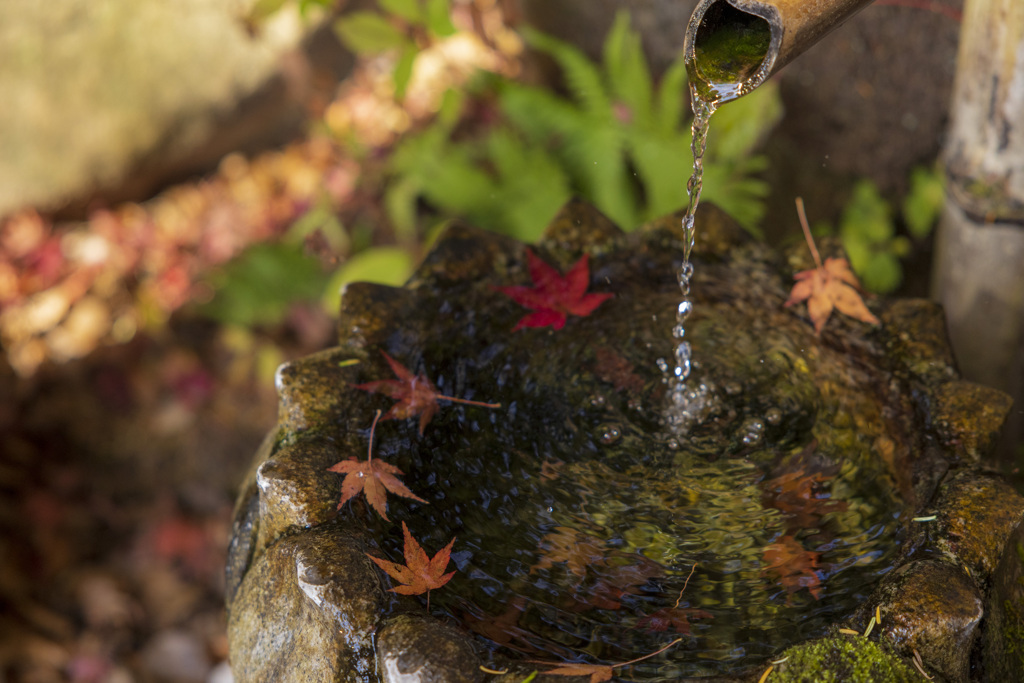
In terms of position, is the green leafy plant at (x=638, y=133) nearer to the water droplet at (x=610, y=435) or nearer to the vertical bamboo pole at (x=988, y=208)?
the vertical bamboo pole at (x=988, y=208)

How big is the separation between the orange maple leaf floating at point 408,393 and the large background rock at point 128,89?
2811 mm

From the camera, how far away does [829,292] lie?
188 centimetres

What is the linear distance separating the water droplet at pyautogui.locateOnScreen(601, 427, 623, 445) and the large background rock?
299cm

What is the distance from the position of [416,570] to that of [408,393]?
46cm

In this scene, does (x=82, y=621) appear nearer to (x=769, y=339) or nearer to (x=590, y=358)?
(x=590, y=358)

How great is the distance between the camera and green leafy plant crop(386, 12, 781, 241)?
3145mm

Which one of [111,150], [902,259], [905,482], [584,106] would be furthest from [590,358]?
[111,150]

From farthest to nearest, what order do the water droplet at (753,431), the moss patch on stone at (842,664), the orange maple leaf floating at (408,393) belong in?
the water droplet at (753,431)
the orange maple leaf floating at (408,393)
the moss patch on stone at (842,664)

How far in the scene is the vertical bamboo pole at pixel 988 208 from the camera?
2002mm

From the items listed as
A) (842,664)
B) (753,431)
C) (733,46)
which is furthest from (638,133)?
(842,664)

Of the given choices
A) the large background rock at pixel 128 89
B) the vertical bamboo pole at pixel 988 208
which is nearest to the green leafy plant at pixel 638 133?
the vertical bamboo pole at pixel 988 208

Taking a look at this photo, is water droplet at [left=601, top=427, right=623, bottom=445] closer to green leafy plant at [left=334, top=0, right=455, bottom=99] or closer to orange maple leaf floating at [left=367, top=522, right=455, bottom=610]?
orange maple leaf floating at [left=367, top=522, right=455, bottom=610]

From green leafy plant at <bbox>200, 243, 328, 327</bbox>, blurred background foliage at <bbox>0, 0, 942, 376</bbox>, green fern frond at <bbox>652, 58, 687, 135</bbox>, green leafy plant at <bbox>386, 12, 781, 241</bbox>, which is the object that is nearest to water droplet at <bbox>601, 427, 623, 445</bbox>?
blurred background foliage at <bbox>0, 0, 942, 376</bbox>

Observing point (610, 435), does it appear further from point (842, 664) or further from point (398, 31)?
point (398, 31)
